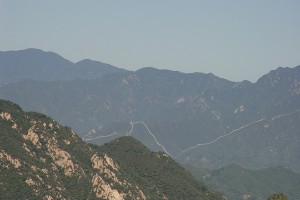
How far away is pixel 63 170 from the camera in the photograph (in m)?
145

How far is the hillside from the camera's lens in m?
131

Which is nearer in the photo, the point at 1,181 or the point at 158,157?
the point at 1,181

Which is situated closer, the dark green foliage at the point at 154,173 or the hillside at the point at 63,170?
the hillside at the point at 63,170

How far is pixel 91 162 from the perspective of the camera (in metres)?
154

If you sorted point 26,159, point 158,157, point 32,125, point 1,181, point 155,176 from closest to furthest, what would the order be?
point 1,181 → point 26,159 → point 32,125 → point 155,176 → point 158,157

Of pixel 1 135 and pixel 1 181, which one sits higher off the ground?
pixel 1 135

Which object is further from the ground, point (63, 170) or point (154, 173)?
point (154, 173)

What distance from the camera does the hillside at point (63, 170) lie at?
131 meters

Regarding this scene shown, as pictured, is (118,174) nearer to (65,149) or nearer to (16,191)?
(65,149)

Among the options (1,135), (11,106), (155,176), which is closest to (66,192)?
(1,135)

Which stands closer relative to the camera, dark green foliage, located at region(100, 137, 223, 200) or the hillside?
the hillside

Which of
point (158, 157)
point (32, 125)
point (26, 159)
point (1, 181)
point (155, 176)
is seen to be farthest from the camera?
point (158, 157)

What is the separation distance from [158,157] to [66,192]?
49.2 m

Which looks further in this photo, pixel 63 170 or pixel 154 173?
pixel 154 173
